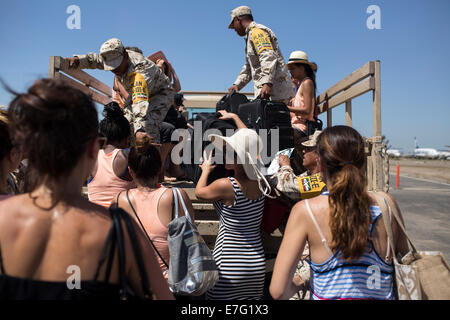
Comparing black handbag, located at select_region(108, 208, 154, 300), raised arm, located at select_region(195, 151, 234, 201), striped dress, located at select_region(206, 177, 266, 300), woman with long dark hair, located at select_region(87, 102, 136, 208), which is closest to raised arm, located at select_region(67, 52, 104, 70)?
woman with long dark hair, located at select_region(87, 102, 136, 208)

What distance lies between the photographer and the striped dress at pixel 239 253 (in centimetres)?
212

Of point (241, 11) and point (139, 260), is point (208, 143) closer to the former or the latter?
point (139, 260)

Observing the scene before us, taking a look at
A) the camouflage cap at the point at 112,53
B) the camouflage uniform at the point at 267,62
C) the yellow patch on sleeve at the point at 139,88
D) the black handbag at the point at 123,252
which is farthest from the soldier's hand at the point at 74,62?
the black handbag at the point at 123,252

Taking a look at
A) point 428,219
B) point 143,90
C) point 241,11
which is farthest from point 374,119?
point 428,219

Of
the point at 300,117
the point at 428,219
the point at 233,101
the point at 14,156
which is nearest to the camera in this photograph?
the point at 14,156

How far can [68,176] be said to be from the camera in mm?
989

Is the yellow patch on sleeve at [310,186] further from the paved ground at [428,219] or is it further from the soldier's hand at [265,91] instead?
the paved ground at [428,219]

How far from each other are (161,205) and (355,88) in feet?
9.26

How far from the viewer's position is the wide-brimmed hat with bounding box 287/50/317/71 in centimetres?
394

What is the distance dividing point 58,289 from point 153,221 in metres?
1.08

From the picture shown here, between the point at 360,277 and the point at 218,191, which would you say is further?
the point at 218,191

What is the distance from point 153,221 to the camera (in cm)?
203

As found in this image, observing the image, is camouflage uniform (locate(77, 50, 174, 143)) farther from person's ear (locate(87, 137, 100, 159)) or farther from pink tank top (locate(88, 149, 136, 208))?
person's ear (locate(87, 137, 100, 159))
